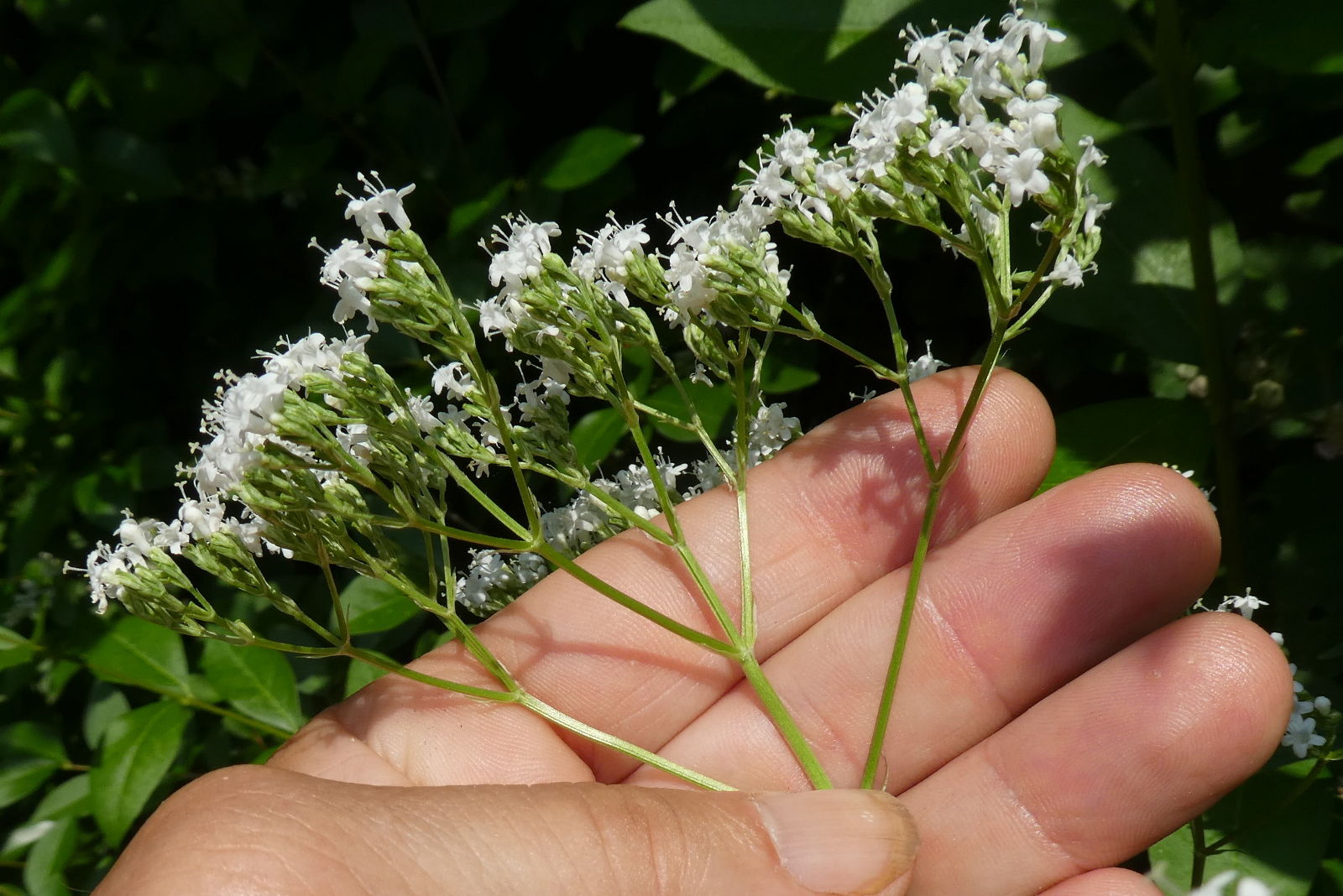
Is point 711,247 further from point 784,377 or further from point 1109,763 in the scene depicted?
point 1109,763

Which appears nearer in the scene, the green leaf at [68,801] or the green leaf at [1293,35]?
the green leaf at [1293,35]

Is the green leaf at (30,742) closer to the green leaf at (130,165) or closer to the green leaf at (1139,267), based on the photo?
the green leaf at (130,165)

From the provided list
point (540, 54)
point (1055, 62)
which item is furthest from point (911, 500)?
point (540, 54)

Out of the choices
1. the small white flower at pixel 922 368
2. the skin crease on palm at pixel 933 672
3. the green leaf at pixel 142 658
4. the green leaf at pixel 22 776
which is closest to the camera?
the skin crease on palm at pixel 933 672

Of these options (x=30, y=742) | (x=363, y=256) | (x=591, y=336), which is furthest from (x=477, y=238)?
(x=30, y=742)

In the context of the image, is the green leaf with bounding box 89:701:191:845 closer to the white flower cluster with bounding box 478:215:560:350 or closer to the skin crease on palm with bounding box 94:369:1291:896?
the skin crease on palm with bounding box 94:369:1291:896

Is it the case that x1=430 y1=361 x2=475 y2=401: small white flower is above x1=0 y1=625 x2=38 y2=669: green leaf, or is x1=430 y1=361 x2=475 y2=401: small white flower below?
above

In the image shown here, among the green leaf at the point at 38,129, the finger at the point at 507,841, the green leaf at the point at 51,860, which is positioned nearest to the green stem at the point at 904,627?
the finger at the point at 507,841

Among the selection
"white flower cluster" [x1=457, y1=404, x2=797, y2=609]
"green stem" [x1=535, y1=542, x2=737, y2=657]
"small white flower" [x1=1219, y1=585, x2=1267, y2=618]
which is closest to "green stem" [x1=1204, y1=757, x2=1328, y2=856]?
"small white flower" [x1=1219, y1=585, x2=1267, y2=618]
